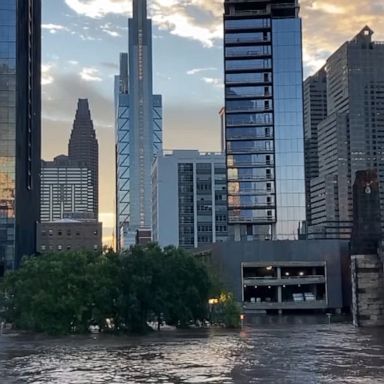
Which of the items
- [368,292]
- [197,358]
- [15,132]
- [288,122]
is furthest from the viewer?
[15,132]

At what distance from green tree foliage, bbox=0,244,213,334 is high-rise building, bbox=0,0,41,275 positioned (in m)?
69.1

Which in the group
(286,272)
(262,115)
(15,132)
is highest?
(262,115)

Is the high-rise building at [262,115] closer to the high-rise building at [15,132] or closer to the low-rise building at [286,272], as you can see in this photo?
the low-rise building at [286,272]

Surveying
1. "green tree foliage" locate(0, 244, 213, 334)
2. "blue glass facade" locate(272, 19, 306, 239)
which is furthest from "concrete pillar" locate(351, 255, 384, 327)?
"blue glass facade" locate(272, 19, 306, 239)

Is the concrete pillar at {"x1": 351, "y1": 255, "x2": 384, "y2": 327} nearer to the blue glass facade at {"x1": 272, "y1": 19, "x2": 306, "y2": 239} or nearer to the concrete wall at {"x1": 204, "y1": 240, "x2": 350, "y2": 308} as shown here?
the concrete wall at {"x1": 204, "y1": 240, "x2": 350, "y2": 308}

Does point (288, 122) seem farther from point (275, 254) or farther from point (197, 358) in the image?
point (197, 358)

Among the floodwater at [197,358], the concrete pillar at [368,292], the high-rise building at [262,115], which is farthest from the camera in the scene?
the high-rise building at [262,115]

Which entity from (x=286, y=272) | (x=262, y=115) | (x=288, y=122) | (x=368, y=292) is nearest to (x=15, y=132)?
(x=262, y=115)

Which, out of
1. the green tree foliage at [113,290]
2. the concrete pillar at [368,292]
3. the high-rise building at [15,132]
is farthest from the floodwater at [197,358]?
the high-rise building at [15,132]

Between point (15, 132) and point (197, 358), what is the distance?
111951 mm

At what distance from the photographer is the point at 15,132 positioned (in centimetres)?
15062

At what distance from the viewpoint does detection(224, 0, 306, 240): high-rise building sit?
143500mm

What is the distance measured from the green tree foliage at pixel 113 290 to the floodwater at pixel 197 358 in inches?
129

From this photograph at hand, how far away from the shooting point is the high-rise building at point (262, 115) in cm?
14350
